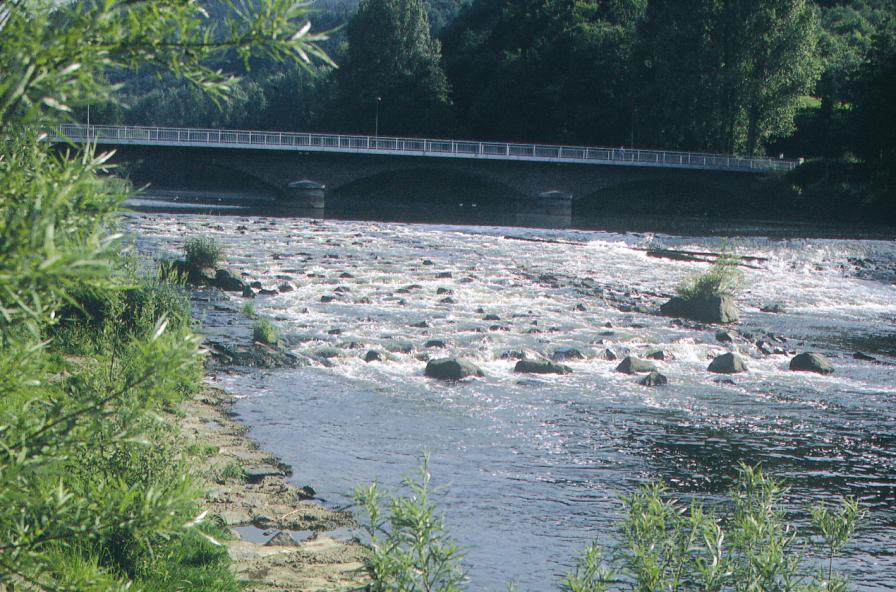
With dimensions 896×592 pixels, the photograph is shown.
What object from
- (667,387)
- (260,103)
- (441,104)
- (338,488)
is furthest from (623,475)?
(260,103)

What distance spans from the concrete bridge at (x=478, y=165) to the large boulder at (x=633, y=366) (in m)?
46.5

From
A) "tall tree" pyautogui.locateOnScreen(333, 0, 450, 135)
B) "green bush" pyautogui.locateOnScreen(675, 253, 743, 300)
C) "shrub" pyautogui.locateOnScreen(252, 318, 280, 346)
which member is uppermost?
"tall tree" pyautogui.locateOnScreen(333, 0, 450, 135)

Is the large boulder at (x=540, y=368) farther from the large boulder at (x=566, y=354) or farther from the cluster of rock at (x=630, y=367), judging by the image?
the large boulder at (x=566, y=354)

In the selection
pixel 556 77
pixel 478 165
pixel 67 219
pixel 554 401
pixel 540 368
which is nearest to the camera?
pixel 67 219

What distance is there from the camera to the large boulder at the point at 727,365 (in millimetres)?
19688

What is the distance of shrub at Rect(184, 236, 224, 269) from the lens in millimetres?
27859

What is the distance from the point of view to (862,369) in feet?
67.2

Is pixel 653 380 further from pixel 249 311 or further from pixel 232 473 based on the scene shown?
pixel 249 311

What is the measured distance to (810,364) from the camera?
20.1 m

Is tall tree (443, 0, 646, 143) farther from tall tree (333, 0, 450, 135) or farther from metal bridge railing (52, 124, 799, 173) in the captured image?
metal bridge railing (52, 124, 799, 173)

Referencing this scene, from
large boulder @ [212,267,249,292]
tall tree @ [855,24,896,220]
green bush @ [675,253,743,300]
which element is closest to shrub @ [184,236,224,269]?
large boulder @ [212,267,249,292]

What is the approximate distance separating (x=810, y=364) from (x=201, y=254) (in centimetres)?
1655

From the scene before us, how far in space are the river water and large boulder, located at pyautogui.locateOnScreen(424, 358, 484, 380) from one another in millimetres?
359

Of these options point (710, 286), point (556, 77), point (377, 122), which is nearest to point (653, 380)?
point (710, 286)
